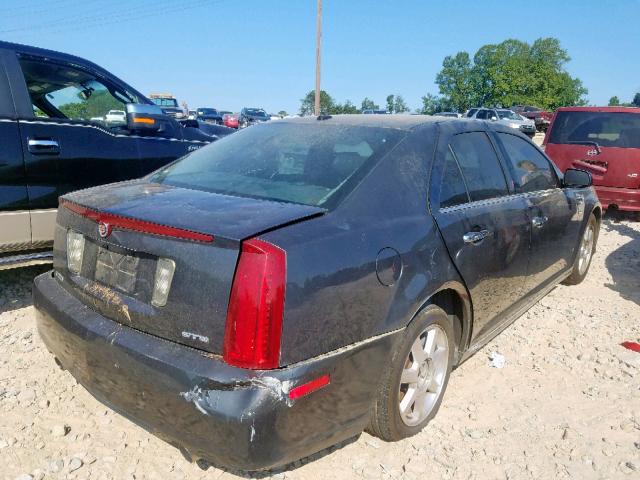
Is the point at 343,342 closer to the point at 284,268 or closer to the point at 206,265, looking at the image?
the point at 284,268

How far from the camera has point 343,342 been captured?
198 centimetres

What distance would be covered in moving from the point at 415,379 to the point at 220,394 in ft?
3.50

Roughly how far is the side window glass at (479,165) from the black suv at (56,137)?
261 cm

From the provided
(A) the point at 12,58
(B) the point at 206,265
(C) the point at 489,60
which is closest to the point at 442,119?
(B) the point at 206,265

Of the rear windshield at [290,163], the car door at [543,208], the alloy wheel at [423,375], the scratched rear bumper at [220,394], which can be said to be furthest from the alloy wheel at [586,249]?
the scratched rear bumper at [220,394]

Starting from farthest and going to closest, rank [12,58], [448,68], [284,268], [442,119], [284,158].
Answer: [448,68] → [12,58] → [442,119] → [284,158] → [284,268]

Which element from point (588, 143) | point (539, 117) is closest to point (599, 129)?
point (588, 143)

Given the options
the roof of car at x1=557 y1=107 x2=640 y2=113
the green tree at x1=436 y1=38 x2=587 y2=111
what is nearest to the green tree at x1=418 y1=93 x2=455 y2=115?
the green tree at x1=436 y1=38 x2=587 y2=111

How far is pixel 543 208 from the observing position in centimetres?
364

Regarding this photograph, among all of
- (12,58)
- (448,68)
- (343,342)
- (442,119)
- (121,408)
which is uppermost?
(448,68)

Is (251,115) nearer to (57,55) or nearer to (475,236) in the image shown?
(57,55)

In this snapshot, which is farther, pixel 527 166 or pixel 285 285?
pixel 527 166

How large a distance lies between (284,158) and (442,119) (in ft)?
3.16

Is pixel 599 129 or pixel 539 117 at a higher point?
pixel 539 117
